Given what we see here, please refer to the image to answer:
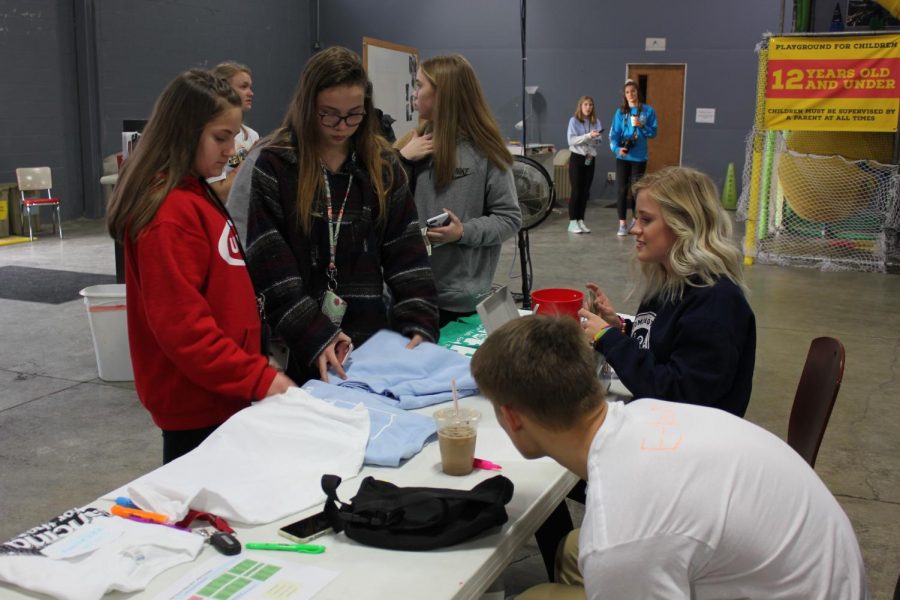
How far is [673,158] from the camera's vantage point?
12.6m

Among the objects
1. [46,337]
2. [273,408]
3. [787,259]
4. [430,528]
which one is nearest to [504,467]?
[430,528]

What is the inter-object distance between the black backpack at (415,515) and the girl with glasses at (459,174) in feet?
4.23

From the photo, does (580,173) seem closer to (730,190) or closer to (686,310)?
(730,190)

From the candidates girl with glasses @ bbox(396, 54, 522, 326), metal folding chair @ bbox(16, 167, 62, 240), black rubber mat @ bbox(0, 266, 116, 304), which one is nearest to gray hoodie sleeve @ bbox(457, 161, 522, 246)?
girl with glasses @ bbox(396, 54, 522, 326)

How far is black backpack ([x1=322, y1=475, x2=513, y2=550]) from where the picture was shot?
1.45m

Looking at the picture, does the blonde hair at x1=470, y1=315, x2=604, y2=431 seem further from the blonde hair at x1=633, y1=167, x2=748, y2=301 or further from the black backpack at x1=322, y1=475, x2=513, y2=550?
the blonde hair at x1=633, y1=167, x2=748, y2=301

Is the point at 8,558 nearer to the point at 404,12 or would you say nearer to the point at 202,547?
the point at 202,547

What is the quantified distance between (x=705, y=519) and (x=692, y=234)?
102 centimetres

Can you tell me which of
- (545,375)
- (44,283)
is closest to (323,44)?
(44,283)

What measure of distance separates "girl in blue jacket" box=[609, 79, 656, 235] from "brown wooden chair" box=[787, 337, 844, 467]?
769 centimetres

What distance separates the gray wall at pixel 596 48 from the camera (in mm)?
12078

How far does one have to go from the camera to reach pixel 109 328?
446 centimetres

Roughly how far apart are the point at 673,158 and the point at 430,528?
11895mm

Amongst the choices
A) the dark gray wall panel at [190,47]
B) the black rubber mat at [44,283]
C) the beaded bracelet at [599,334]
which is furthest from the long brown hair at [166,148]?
the dark gray wall panel at [190,47]
